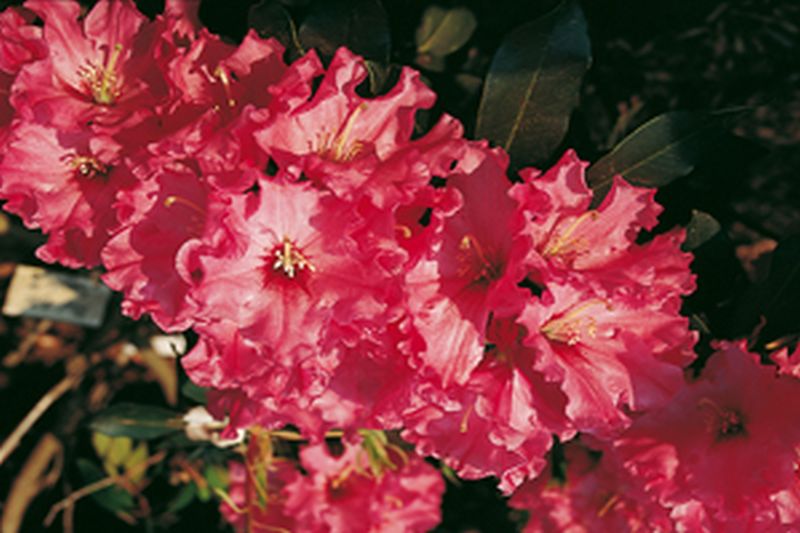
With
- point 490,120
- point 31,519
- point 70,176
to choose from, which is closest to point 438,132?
point 490,120

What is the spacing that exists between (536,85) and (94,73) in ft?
1.93

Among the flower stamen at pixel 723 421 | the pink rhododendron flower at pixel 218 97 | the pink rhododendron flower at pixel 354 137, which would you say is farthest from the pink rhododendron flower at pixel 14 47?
the flower stamen at pixel 723 421

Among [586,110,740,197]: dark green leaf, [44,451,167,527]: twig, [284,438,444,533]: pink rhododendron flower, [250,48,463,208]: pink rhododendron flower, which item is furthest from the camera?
[44,451,167,527]: twig

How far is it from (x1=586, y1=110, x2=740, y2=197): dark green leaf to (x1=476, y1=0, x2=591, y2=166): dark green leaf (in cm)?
9

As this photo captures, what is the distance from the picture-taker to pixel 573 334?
0.96 m

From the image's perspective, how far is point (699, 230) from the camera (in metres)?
1.06

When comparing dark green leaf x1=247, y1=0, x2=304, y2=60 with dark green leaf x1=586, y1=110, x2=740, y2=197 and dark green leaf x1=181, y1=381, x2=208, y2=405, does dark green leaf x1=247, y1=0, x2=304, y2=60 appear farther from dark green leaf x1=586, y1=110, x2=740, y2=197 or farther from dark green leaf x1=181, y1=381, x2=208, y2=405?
dark green leaf x1=181, y1=381, x2=208, y2=405

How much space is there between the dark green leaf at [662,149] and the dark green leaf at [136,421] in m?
0.99

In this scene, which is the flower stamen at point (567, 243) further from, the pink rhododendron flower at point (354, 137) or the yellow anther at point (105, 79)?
the yellow anther at point (105, 79)

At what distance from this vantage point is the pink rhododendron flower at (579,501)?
1336 millimetres

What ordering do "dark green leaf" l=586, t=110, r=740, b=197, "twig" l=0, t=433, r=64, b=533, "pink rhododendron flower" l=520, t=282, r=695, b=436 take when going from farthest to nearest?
1. "twig" l=0, t=433, r=64, b=533
2. "dark green leaf" l=586, t=110, r=740, b=197
3. "pink rhododendron flower" l=520, t=282, r=695, b=436

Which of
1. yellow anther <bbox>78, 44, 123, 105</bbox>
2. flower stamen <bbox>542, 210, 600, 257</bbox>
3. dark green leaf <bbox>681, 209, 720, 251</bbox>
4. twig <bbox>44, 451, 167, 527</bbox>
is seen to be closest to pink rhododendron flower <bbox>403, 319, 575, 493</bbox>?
flower stamen <bbox>542, 210, 600, 257</bbox>

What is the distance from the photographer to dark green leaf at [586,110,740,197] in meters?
1.01

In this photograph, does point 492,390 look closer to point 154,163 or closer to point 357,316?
point 357,316
